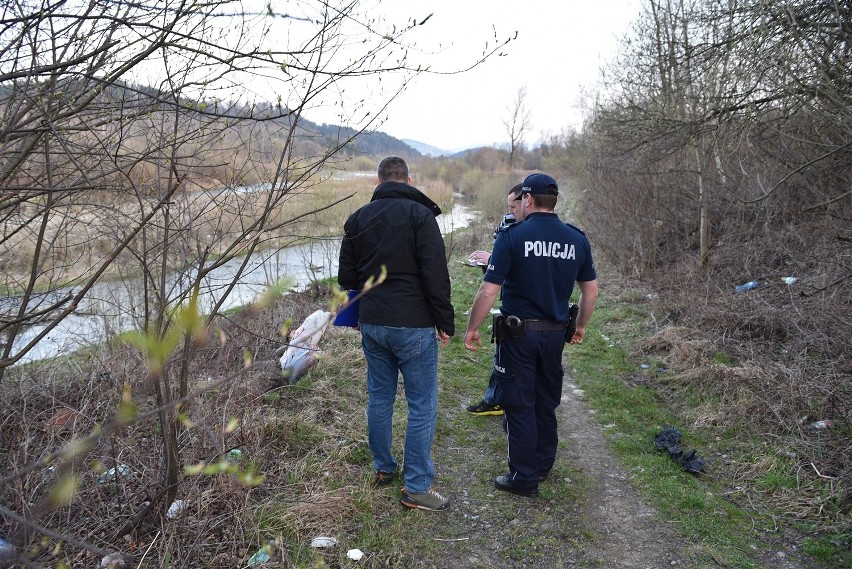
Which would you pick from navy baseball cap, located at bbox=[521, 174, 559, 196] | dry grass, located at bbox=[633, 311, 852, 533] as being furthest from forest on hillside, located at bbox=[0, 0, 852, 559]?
navy baseball cap, located at bbox=[521, 174, 559, 196]

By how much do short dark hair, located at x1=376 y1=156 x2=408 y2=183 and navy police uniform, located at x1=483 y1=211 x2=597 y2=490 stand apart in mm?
763

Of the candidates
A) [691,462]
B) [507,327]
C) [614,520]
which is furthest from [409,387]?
[691,462]

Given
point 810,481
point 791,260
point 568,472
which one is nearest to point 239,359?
point 568,472

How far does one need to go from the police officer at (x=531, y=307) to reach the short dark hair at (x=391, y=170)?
2.51 feet

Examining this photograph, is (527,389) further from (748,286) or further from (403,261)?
(748,286)

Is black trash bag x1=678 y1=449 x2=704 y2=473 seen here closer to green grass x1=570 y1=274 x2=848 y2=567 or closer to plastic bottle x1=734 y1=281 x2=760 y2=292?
green grass x1=570 y1=274 x2=848 y2=567

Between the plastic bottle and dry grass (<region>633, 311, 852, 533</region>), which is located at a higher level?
the plastic bottle

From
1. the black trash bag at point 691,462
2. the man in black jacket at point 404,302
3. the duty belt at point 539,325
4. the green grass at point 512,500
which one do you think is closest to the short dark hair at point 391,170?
the man in black jacket at point 404,302

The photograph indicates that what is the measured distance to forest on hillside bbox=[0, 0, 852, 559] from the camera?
8.27 ft

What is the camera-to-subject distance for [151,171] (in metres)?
3.29

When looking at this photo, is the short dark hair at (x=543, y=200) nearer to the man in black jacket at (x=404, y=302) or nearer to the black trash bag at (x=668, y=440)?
the man in black jacket at (x=404, y=302)

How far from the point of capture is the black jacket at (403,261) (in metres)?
3.24

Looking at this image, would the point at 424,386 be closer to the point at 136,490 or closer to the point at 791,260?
the point at 136,490

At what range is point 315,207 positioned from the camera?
23.1 ft
